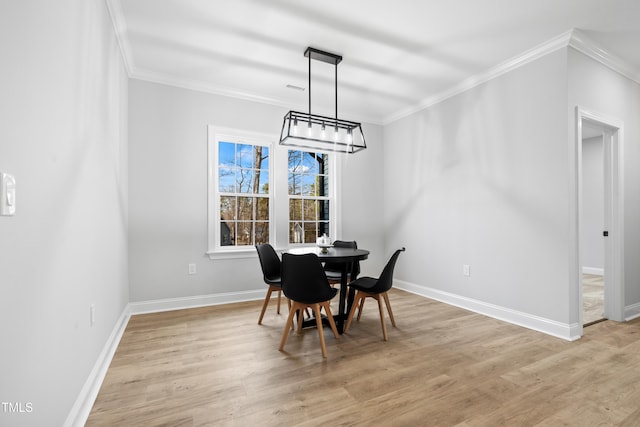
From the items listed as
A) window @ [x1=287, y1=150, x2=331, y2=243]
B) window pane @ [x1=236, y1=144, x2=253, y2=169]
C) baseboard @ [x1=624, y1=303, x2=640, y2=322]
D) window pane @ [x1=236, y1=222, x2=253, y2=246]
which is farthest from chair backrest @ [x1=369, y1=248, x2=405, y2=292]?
baseboard @ [x1=624, y1=303, x2=640, y2=322]

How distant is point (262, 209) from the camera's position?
14.4 feet

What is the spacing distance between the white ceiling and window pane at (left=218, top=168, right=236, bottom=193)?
103 centimetres

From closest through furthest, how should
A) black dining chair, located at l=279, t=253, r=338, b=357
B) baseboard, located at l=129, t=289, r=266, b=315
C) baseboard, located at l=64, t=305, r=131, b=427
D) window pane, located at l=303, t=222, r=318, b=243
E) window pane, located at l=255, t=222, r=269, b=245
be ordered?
baseboard, located at l=64, t=305, r=131, b=427, black dining chair, located at l=279, t=253, r=338, b=357, baseboard, located at l=129, t=289, r=266, b=315, window pane, located at l=255, t=222, r=269, b=245, window pane, located at l=303, t=222, r=318, b=243

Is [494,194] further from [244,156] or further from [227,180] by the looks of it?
[227,180]

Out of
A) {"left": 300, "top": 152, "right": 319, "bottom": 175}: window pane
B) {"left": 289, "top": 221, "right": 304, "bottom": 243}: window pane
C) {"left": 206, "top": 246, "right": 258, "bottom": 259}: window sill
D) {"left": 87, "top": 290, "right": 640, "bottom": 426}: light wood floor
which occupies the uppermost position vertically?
{"left": 300, "top": 152, "right": 319, "bottom": 175}: window pane

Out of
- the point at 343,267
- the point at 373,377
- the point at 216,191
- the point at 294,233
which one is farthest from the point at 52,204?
the point at 294,233

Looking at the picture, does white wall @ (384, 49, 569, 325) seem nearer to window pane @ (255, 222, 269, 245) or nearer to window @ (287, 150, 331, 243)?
window @ (287, 150, 331, 243)

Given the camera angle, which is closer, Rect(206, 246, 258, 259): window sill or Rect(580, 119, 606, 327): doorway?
Rect(206, 246, 258, 259): window sill

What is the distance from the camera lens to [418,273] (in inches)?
179

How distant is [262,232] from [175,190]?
127 cm

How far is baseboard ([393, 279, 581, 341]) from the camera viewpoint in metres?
2.86

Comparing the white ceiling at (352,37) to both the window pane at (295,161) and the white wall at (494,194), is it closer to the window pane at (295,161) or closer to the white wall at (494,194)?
the white wall at (494,194)

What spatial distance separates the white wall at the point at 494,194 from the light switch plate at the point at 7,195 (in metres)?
3.80

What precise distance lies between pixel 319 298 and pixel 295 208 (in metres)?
→ 2.33
